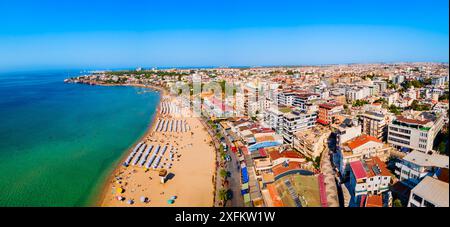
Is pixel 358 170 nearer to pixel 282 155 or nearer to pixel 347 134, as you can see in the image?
pixel 282 155

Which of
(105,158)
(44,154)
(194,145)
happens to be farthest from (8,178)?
(194,145)

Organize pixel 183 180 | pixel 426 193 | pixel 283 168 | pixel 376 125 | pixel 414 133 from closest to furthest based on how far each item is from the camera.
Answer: pixel 426 193
pixel 283 168
pixel 183 180
pixel 414 133
pixel 376 125

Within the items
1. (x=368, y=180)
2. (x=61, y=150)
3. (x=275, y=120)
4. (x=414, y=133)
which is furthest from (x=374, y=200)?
(x=61, y=150)

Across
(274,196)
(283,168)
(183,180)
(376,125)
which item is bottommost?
(183,180)

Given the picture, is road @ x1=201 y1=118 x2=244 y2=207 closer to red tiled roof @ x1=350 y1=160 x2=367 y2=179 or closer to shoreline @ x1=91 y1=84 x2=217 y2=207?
shoreline @ x1=91 y1=84 x2=217 y2=207
